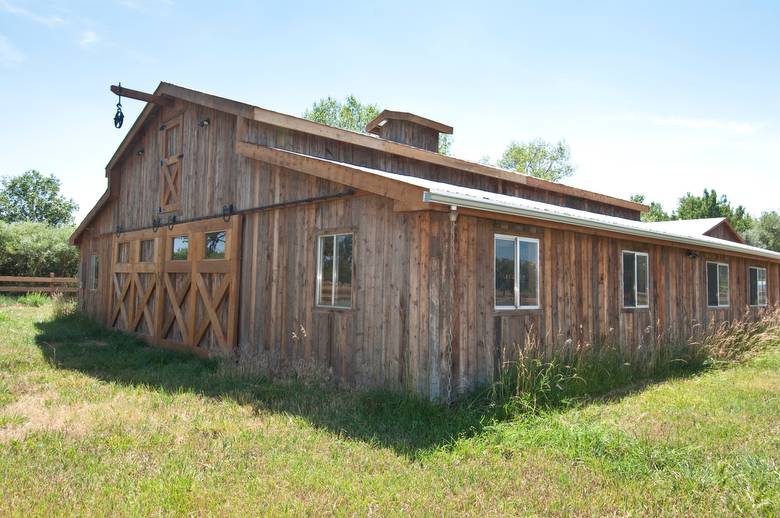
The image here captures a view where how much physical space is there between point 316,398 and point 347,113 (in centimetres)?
4026

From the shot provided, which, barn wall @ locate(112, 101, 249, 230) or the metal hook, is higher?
the metal hook

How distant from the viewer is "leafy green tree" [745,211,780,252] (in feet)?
131

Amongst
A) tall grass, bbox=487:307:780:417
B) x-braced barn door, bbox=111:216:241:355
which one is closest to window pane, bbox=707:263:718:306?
tall grass, bbox=487:307:780:417

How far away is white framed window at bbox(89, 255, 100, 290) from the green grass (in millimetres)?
9627

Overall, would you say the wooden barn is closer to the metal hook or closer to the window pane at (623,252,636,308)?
the window pane at (623,252,636,308)

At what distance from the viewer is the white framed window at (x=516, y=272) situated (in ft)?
24.1

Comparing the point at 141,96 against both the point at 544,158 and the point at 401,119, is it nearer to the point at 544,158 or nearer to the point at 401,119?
the point at 401,119

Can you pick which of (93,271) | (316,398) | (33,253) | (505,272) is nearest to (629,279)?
(505,272)

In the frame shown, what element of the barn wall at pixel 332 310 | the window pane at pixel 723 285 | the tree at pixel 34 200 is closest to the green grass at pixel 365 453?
the barn wall at pixel 332 310

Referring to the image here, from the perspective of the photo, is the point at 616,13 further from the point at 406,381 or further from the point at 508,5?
the point at 406,381

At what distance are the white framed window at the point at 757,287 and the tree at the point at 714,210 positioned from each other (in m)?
32.9

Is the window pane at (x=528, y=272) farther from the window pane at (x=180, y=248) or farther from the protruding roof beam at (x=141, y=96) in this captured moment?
the protruding roof beam at (x=141, y=96)

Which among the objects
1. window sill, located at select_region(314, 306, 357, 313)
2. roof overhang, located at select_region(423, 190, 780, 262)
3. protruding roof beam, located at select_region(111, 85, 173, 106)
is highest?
protruding roof beam, located at select_region(111, 85, 173, 106)

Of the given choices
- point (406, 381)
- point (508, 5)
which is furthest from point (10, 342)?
point (508, 5)
